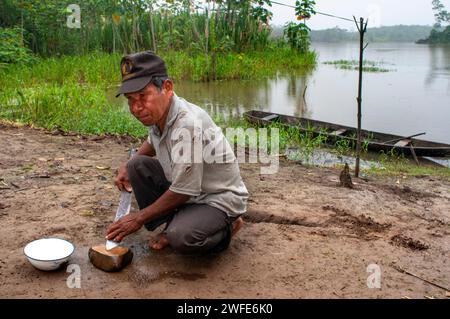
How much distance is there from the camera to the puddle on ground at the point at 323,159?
5.56 meters

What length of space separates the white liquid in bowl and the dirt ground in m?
0.09

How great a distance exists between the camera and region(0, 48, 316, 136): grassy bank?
18.1ft

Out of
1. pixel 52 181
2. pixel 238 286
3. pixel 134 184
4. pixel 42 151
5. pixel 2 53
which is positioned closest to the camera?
pixel 238 286

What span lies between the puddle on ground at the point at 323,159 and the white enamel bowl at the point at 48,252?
11.1 feet

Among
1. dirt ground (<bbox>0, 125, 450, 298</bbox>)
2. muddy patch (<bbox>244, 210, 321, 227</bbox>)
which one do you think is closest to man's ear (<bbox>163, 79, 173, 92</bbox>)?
dirt ground (<bbox>0, 125, 450, 298</bbox>)

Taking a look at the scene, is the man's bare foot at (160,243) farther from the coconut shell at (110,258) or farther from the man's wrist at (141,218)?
the man's wrist at (141,218)

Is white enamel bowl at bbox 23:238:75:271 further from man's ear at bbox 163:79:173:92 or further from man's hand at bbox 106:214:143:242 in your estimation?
man's ear at bbox 163:79:173:92

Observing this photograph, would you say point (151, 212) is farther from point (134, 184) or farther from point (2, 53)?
point (2, 53)

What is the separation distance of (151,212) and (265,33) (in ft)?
42.2

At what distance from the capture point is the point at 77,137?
5.05 metres

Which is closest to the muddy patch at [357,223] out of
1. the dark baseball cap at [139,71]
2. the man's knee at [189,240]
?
the man's knee at [189,240]

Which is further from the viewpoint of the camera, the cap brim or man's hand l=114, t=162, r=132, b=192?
man's hand l=114, t=162, r=132, b=192

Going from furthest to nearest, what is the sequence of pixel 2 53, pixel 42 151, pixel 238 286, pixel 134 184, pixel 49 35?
pixel 49 35 → pixel 2 53 → pixel 42 151 → pixel 134 184 → pixel 238 286
